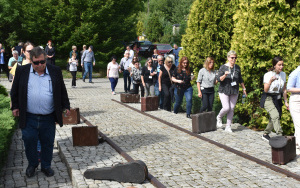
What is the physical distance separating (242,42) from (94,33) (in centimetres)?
1897

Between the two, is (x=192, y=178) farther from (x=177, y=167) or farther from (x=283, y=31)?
(x=283, y=31)

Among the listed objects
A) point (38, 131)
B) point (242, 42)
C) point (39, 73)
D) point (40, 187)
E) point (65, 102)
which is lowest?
point (40, 187)

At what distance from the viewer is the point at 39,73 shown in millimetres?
6242

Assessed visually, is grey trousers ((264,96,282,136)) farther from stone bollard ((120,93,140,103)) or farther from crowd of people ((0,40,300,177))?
stone bollard ((120,93,140,103))

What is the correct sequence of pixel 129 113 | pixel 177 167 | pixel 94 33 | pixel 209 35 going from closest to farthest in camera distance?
1. pixel 177 167
2. pixel 129 113
3. pixel 209 35
4. pixel 94 33

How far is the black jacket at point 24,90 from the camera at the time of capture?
6.17m

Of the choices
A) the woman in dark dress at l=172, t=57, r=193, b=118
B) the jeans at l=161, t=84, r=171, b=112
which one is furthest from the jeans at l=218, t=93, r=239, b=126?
the jeans at l=161, t=84, r=171, b=112

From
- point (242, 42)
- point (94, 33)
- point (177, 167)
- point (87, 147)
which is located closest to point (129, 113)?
point (242, 42)

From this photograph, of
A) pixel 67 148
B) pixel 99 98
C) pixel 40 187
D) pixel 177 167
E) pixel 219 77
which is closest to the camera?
pixel 40 187

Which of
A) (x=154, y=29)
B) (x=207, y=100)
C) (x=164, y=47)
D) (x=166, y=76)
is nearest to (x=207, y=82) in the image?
(x=207, y=100)

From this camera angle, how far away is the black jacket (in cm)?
617

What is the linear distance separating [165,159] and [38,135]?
2.18m

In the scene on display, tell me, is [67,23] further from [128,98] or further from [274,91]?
[274,91]

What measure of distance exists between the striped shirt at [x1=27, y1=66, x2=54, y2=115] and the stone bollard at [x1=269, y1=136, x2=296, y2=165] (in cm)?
363
